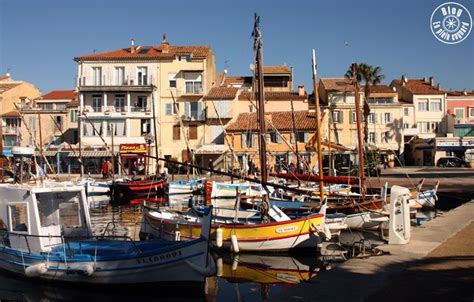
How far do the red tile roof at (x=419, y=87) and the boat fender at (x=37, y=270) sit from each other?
69.1 meters

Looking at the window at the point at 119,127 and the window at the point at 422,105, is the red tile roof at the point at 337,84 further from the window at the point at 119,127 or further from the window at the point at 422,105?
the window at the point at 119,127

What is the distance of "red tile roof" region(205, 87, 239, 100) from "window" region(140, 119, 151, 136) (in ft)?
24.1

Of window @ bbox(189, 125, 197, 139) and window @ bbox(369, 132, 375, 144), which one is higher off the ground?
window @ bbox(189, 125, 197, 139)

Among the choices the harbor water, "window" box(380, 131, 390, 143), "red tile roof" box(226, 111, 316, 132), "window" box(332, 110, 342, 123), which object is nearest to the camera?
the harbor water

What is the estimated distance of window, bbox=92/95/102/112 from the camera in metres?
60.8

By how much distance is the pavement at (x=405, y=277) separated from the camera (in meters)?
9.77

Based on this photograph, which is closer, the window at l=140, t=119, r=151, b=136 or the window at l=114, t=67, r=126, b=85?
the window at l=140, t=119, r=151, b=136

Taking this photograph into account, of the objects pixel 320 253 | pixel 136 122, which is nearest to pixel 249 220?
pixel 320 253

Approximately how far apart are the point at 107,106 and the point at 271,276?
4866 centimetres

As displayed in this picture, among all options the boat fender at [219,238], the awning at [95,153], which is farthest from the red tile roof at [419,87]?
the boat fender at [219,238]

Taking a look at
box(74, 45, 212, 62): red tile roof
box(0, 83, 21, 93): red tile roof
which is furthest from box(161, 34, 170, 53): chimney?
box(0, 83, 21, 93): red tile roof

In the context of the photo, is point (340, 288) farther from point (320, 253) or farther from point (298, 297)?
point (320, 253)

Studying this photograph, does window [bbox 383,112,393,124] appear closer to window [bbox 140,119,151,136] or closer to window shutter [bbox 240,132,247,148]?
window shutter [bbox 240,132,247,148]

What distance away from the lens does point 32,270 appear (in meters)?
13.9
